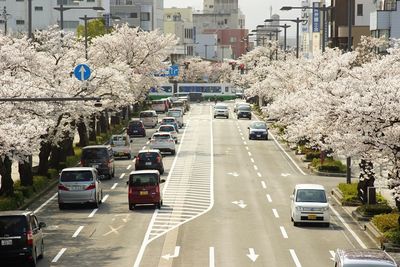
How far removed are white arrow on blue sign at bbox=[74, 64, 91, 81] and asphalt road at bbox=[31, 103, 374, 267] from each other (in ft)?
19.7

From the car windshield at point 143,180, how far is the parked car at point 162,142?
2449 cm

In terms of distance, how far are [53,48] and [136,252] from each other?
96.6 ft

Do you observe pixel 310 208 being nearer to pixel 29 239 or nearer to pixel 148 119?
pixel 29 239

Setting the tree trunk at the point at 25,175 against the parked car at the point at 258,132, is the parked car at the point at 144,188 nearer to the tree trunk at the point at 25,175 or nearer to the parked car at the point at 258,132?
the tree trunk at the point at 25,175

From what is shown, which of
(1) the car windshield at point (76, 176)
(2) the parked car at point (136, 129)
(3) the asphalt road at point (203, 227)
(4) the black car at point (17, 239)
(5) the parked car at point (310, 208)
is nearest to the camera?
(4) the black car at point (17, 239)

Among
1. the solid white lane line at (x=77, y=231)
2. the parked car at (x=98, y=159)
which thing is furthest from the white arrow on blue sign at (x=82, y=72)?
the solid white lane line at (x=77, y=231)

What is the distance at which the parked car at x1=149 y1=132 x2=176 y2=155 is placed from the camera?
216 feet

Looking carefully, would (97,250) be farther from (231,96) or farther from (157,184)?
(231,96)

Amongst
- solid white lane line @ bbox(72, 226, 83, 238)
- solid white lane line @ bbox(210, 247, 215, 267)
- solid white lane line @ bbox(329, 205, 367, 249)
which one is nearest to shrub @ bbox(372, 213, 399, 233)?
solid white lane line @ bbox(329, 205, 367, 249)

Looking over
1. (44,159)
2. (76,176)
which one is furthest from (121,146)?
(76,176)

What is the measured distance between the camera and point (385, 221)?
115ft

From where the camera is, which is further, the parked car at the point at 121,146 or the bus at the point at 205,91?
the bus at the point at 205,91

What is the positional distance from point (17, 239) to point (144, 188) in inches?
525

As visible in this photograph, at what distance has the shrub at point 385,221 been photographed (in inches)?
1352
